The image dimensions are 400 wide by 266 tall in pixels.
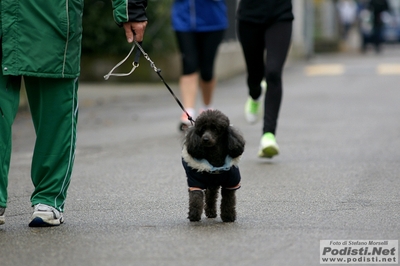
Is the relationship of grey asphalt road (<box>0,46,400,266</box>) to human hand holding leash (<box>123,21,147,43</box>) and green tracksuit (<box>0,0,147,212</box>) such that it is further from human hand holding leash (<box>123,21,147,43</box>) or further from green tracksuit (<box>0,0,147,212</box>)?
human hand holding leash (<box>123,21,147,43</box>)

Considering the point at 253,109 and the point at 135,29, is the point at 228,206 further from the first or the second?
the point at 253,109

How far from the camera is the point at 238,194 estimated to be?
21.8 ft

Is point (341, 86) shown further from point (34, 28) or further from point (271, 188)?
point (34, 28)

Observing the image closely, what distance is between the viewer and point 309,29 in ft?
92.9

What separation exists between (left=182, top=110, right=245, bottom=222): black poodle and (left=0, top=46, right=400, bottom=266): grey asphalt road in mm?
148

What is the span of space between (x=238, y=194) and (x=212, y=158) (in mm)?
1340

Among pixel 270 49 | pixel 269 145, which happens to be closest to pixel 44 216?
pixel 269 145

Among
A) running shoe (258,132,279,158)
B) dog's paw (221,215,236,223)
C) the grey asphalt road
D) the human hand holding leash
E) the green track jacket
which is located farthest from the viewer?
running shoe (258,132,279,158)

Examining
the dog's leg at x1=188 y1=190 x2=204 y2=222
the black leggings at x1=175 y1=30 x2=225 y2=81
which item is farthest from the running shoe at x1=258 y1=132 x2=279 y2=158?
the dog's leg at x1=188 y1=190 x2=204 y2=222

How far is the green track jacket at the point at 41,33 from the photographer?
5.38 m

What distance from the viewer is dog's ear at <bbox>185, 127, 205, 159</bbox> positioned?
→ 5301 mm

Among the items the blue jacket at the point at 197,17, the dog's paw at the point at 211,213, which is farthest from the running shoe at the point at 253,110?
the dog's paw at the point at 211,213

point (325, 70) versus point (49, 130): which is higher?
point (49, 130)

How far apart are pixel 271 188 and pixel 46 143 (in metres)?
1.95
